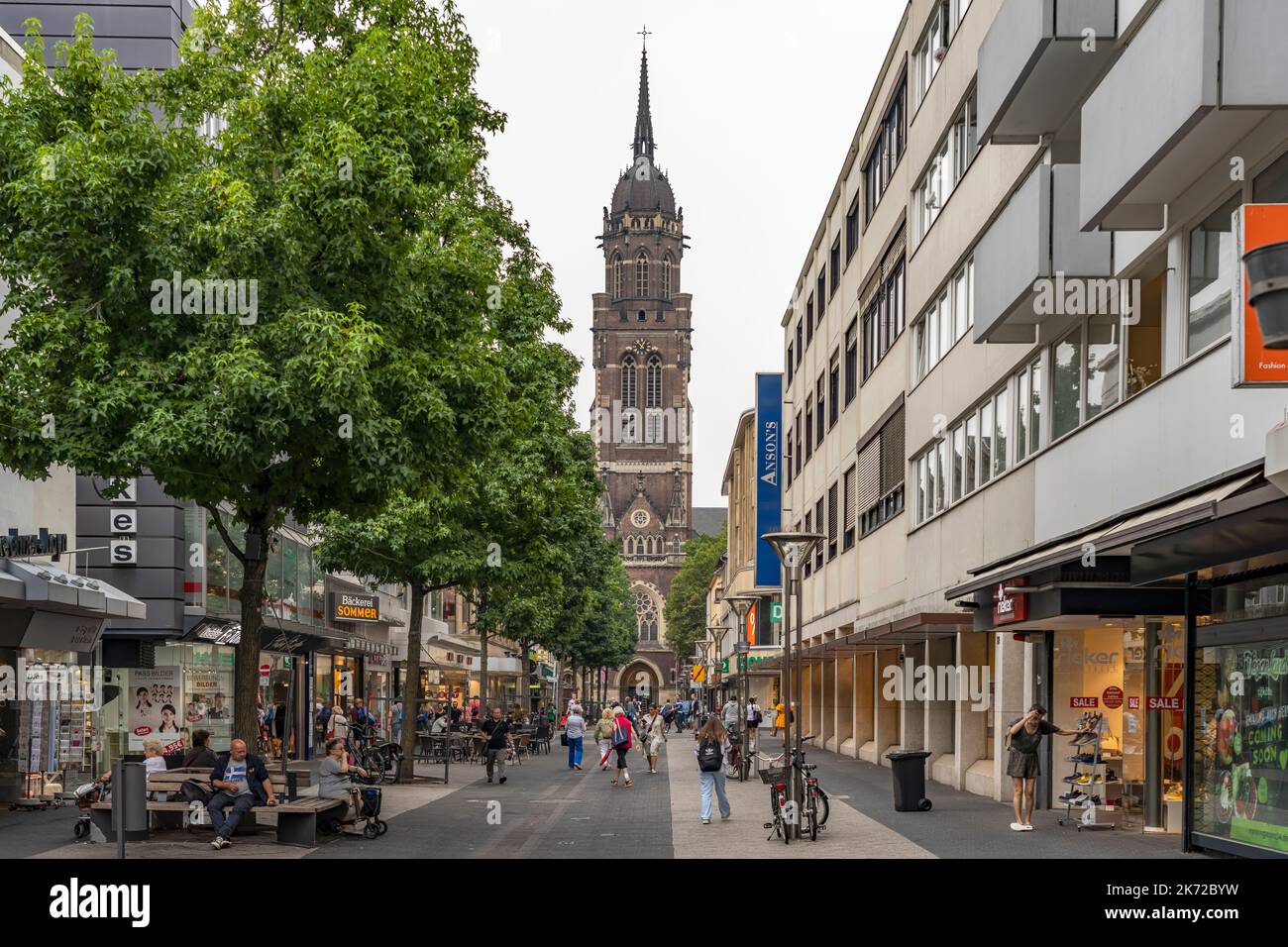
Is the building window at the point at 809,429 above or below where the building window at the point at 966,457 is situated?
above

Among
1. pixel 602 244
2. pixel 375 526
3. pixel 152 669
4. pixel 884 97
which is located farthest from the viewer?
pixel 602 244

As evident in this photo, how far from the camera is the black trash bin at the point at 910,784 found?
77.4 feet

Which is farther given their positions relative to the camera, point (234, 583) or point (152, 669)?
point (234, 583)

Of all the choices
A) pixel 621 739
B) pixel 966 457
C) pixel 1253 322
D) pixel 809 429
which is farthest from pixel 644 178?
pixel 1253 322

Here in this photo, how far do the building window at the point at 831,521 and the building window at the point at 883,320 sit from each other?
7079mm

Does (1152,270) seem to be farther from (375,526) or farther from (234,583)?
(234,583)

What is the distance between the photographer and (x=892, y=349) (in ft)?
114

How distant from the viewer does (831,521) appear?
47312 mm

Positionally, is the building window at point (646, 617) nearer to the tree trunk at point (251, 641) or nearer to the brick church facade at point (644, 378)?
the brick church facade at point (644, 378)

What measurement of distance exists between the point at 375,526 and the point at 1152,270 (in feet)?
57.5

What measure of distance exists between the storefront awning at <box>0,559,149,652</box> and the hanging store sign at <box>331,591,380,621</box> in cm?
1989

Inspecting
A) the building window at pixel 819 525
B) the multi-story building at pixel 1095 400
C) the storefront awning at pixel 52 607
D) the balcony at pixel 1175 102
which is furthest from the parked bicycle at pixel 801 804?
the building window at pixel 819 525

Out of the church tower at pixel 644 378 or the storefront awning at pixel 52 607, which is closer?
the storefront awning at pixel 52 607
